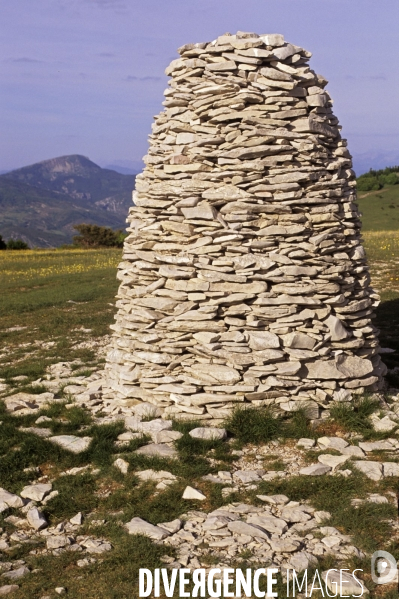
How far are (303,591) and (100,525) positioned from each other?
2.00 meters

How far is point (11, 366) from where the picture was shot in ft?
39.6

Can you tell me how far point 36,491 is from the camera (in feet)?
20.9

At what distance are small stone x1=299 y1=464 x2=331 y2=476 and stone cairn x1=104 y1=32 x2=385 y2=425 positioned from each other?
1.13 metres

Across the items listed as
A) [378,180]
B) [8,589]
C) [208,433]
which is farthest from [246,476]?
[378,180]

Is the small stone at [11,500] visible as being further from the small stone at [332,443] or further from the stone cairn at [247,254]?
the small stone at [332,443]

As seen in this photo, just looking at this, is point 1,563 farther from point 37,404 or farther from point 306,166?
point 306,166

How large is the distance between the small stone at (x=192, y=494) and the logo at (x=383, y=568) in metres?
1.76

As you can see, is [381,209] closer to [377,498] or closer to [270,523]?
[377,498]

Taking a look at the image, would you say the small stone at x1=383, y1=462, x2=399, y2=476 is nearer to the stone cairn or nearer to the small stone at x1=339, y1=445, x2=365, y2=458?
the small stone at x1=339, y1=445, x2=365, y2=458

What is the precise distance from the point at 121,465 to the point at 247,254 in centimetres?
303

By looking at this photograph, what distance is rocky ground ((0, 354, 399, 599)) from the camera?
5211 mm

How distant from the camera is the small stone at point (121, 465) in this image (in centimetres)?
669

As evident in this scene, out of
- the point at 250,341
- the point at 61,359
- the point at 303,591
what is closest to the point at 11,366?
the point at 61,359

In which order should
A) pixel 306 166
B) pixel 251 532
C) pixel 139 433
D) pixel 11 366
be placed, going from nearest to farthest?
pixel 251 532
pixel 139 433
pixel 306 166
pixel 11 366
